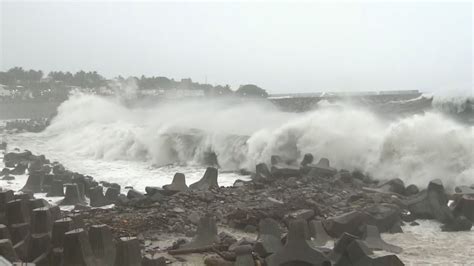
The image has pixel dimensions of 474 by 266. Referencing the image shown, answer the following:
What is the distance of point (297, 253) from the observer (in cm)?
509

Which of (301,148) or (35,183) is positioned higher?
(301,148)

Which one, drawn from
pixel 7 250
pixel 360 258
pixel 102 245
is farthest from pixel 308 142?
pixel 7 250

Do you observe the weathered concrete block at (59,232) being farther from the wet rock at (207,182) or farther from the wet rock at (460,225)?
the wet rock at (460,225)

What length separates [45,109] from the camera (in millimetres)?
61281

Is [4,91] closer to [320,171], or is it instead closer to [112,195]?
[112,195]

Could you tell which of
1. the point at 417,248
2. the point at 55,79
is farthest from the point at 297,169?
the point at 55,79

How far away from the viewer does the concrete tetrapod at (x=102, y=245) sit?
5.07 m

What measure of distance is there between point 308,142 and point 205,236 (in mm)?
9611

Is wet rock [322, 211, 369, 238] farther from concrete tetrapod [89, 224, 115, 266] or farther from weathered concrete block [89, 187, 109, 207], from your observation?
weathered concrete block [89, 187, 109, 207]

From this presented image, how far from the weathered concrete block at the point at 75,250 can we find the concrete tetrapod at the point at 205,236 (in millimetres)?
1715

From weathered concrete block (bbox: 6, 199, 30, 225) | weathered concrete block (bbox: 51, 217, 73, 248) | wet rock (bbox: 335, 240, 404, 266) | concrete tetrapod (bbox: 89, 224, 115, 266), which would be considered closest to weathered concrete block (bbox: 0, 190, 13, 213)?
weathered concrete block (bbox: 6, 199, 30, 225)

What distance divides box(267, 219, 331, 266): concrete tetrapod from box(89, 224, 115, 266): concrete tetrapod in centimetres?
174

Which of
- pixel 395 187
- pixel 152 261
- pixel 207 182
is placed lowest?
pixel 207 182

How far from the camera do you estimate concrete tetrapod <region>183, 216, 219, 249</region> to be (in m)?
6.33
